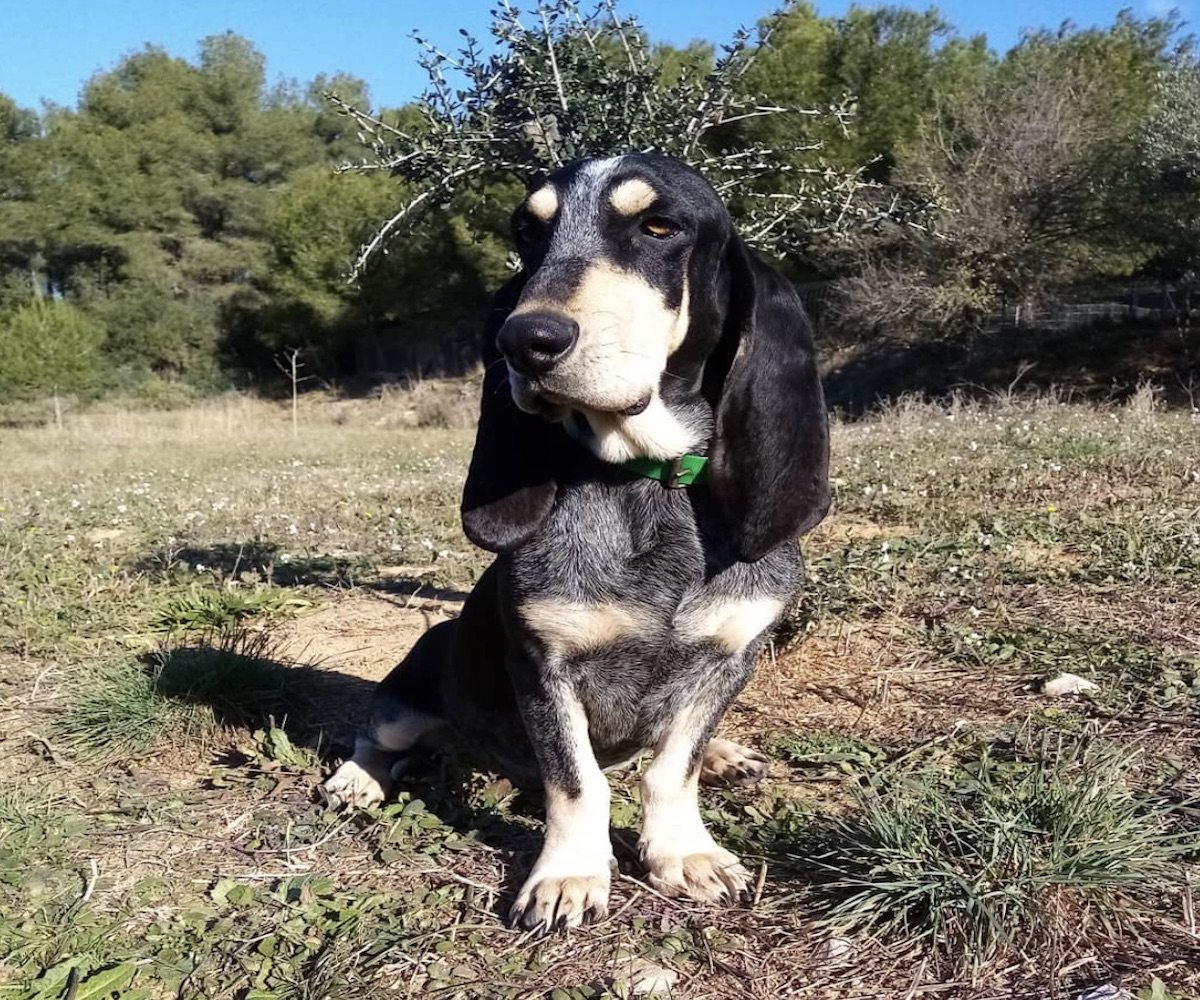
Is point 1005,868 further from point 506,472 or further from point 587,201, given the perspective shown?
point 587,201

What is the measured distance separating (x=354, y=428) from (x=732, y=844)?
2579cm

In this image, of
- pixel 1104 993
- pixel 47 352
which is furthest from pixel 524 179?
pixel 47 352

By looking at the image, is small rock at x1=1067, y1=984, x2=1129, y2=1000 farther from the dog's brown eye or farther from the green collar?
the dog's brown eye

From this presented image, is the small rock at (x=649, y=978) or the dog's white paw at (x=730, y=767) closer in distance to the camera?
the small rock at (x=649, y=978)

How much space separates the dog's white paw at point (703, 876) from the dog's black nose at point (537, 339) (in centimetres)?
142

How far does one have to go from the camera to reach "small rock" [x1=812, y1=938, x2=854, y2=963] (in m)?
2.35

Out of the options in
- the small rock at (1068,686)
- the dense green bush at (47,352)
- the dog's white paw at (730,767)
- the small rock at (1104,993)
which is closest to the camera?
the small rock at (1104,993)

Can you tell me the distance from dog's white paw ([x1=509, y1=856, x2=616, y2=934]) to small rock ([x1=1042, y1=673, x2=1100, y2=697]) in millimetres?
2091

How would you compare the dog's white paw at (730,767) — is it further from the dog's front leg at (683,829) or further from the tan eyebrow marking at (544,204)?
the tan eyebrow marking at (544,204)

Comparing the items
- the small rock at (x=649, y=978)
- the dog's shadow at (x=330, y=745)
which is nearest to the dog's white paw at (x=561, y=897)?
the dog's shadow at (x=330, y=745)

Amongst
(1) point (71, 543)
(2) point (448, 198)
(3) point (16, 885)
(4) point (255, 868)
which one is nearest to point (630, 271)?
(4) point (255, 868)

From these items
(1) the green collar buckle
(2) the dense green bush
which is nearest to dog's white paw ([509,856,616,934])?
(1) the green collar buckle

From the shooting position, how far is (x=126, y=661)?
4.38m

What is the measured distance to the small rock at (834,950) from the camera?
7.72ft
